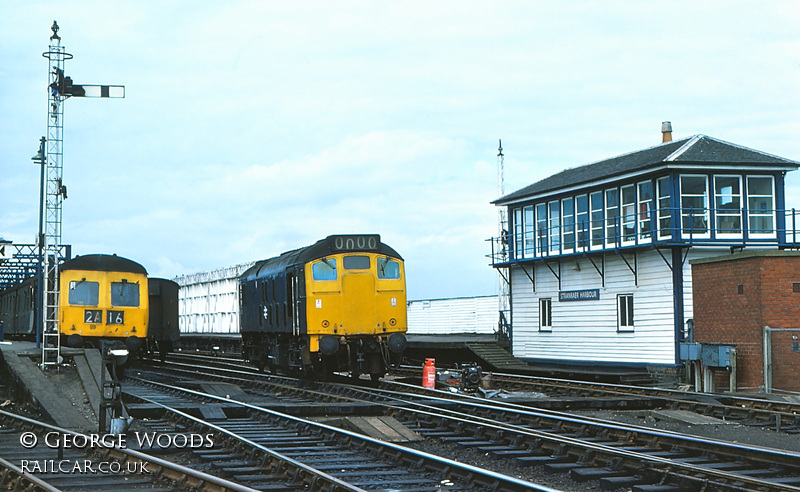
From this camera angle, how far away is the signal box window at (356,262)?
797 inches

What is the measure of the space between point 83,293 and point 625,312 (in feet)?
49.6

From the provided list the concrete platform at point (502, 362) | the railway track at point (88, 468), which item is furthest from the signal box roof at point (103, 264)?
the railway track at point (88, 468)

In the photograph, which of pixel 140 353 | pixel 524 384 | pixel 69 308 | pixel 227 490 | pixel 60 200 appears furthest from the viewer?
pixel 140 353

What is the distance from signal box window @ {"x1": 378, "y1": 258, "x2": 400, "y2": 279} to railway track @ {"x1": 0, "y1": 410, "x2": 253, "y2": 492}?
9.79 meters

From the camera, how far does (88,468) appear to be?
9.59 meters

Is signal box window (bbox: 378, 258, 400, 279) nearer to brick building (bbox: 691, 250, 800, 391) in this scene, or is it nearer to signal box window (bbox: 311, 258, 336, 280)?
signal box window (bbox: 311, 258, 336, 280)

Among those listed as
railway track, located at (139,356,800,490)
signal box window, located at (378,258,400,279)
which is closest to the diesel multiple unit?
signal box window, located at (378,258,400,279)

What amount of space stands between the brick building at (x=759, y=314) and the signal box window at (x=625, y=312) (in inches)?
163

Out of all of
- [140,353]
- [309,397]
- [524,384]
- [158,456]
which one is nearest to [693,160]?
[524,384]

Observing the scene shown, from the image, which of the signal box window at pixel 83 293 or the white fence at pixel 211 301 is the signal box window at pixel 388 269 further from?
the white fence at pixel 211 301

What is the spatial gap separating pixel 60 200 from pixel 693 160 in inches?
625

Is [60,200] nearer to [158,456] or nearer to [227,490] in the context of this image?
[158,456]

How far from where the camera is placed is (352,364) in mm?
20172

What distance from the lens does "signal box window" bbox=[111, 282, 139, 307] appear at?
2388cm
